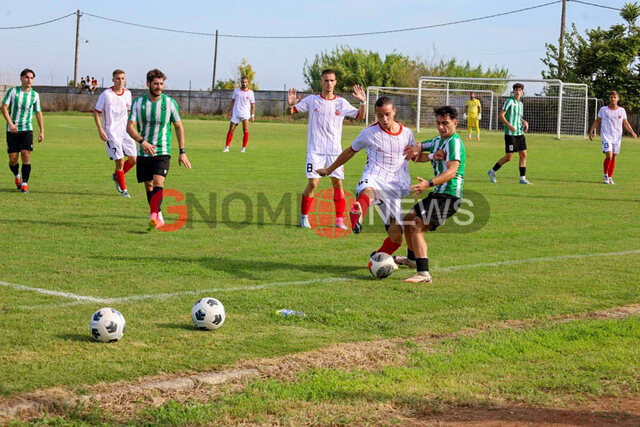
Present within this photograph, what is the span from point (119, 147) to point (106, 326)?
9042mm

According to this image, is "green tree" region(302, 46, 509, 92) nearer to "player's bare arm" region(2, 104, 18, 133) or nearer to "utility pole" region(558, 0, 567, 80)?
"utility pole" region(558, 0, 567, 80)

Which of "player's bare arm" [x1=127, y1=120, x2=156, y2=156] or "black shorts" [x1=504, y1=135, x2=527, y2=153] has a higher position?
"black shorts" [x1=504, y1=135, x2=527, y2=153]

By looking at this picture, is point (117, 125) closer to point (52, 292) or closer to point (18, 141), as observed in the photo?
point (18, 141)

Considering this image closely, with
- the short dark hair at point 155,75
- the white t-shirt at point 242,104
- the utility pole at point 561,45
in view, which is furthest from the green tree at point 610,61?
the short dark hair at point 155,75

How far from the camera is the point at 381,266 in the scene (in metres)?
7.86

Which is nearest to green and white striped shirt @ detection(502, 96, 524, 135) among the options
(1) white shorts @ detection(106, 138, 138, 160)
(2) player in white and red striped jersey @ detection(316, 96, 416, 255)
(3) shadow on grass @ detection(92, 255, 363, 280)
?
(1) white shorts @ detection(106, 138, 138, 160)

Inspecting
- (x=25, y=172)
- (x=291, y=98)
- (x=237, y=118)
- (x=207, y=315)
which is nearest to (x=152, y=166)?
(x=291, y=98)

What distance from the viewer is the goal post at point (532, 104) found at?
131 feet

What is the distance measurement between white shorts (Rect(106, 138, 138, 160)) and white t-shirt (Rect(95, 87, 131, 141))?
0.08 meters

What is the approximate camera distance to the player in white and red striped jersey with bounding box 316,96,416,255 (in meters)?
8.29

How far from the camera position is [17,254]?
8.62 meters

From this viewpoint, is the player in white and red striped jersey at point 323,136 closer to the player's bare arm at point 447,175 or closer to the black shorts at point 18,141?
the player's bare arm at point 447,175

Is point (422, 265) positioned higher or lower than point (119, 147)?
lower

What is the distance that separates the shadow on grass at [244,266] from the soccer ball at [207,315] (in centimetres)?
195
